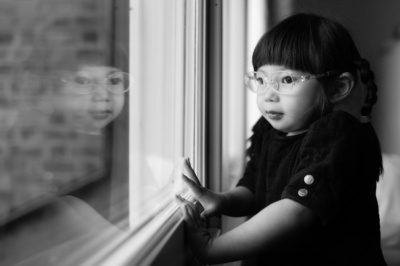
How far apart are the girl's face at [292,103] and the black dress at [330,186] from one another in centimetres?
6

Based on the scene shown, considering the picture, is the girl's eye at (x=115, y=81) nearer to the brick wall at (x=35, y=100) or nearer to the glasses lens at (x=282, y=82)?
the brick wall at (x=35, y=100)

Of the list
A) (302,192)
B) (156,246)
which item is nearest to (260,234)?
(302,192)

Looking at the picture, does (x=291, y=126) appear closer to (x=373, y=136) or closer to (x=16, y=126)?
(x=373, y=136)

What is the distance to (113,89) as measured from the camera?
2.06 ft

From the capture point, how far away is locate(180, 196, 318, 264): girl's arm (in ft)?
2.44

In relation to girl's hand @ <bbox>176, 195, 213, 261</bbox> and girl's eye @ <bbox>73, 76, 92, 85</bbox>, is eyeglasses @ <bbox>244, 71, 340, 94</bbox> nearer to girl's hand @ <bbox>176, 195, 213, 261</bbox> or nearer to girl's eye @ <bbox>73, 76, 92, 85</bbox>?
girl's hand @ <bbox>176, 195, 213, 261</bbox>

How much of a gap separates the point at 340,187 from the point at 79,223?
467mm

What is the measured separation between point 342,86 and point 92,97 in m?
0.57

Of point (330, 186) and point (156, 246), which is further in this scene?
point (330, 186)

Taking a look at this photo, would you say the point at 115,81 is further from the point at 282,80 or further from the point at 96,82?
the point at 282,80

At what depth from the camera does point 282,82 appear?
0.89m

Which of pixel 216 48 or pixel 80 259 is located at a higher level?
pixel 216 48


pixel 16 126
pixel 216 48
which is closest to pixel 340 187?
pixel 16 126

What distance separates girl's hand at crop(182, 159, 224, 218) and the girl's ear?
0.32 meters
